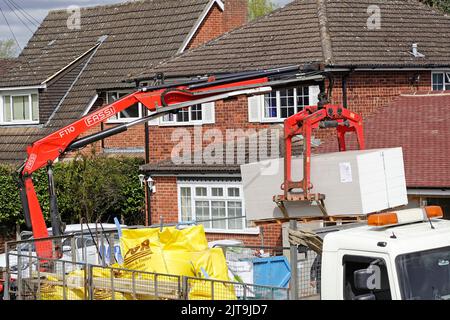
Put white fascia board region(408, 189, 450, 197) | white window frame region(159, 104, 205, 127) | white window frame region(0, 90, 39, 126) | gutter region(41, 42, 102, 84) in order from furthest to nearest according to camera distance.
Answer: white window frame region(0, 90, 39, 126), gutter region(41, 42, 102, 84), white window frame region(159, 104, 205, 127), white fascia board region(408, 189, 450, 197)

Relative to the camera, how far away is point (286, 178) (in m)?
13.3

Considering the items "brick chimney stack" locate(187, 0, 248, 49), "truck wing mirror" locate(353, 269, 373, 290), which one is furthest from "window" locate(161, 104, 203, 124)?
"truck wing mirror" locate(353, 269, 373, 290)

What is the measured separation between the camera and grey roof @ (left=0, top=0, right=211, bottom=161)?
3328cm

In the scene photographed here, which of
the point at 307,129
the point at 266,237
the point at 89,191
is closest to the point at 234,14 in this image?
the point at 89,191

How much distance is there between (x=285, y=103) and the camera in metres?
26.5

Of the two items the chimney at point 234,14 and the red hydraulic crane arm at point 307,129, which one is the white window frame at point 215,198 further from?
the red hydraulic crane arm at point 307,129

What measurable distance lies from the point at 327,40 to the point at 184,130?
475 cm

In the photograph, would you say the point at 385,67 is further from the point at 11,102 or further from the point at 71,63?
the point at 11,102

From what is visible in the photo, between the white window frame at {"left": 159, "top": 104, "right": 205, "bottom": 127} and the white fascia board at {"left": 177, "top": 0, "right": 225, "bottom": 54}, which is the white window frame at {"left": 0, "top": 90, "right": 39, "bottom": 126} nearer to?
the white fascia board at {"left": 177, "top": 0, "right": 225, "bottom": 54}

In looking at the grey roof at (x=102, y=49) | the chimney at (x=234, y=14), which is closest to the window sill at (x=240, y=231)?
the grey roof at (x=102, y=49)

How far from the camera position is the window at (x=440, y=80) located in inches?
1098

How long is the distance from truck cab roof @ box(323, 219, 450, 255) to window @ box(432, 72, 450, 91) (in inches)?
718
